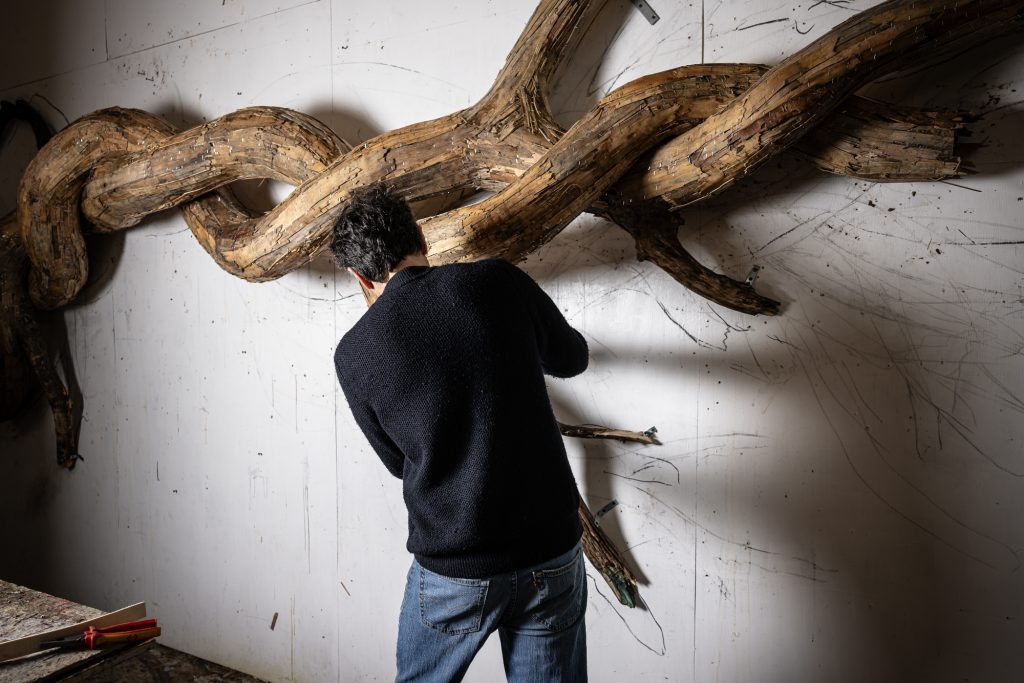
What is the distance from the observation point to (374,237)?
44.7 inches

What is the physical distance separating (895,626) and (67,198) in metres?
2.64

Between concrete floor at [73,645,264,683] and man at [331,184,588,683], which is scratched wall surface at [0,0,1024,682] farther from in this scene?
man at [331,184,588,683]

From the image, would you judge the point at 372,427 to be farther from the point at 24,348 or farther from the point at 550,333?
the point at 24,348

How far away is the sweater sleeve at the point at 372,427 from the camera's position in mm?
1133

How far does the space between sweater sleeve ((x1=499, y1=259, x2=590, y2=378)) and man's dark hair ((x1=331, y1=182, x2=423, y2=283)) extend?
201 mm

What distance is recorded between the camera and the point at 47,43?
7.94 feet

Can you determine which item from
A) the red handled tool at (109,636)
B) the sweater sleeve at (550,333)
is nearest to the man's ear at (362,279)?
the sweater sleeve at (550,333)

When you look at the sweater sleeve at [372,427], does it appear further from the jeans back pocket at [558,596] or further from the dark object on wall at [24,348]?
the dark object on wall at [24,348]

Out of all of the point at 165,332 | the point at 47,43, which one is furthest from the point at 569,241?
the point at 47,43

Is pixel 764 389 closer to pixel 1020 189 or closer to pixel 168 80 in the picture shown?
pixel 1020 189

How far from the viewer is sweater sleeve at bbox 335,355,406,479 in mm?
1133

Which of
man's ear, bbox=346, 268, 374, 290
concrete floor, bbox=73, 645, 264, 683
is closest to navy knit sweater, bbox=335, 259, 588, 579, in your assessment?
man's ear, bbox=346, 268, 374, 290

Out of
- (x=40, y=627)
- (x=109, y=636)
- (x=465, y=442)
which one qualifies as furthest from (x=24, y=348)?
(x=465, y=442)

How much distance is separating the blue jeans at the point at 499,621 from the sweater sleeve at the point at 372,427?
200 millimetres
